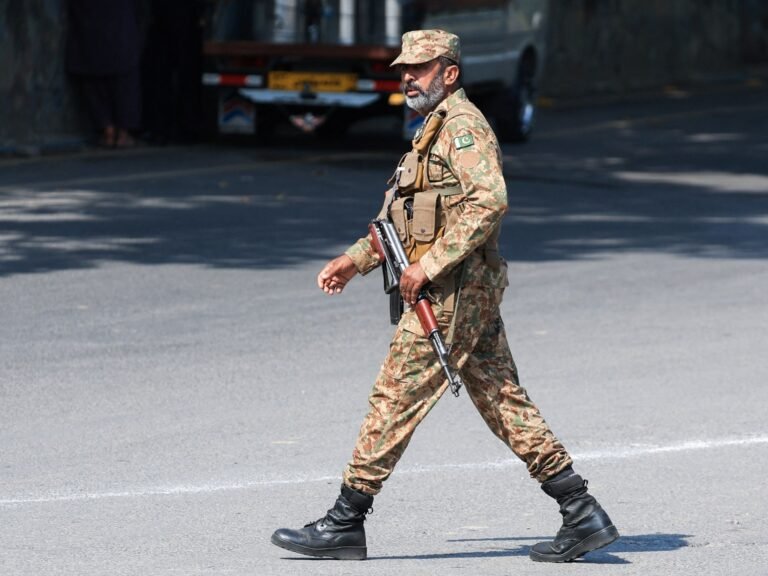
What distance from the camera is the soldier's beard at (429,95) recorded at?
17.7ft

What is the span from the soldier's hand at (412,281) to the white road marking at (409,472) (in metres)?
1.36

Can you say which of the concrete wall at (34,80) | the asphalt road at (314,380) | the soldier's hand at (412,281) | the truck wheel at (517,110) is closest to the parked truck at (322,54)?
the truck wheel at (517,110)

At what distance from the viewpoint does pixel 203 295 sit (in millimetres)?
10562

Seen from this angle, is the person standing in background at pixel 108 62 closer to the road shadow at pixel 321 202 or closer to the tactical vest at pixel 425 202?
the road shadow at pixel 321 202

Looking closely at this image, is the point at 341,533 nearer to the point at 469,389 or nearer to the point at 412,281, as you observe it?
the point at 469,389

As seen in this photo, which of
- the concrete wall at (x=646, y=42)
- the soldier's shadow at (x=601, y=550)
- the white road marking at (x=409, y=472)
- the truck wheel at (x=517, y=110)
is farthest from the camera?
the concrete wall at (x=646, y=42)

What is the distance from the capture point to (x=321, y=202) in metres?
15.1

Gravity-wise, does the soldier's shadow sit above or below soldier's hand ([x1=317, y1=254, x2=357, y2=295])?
below

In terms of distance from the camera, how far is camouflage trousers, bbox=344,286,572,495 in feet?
17.8

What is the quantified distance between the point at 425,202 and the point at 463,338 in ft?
1.43

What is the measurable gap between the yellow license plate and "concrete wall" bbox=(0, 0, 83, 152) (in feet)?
7.63

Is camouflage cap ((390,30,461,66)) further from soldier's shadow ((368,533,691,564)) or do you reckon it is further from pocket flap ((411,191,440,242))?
soldier's shadow ((368,533,691,564))

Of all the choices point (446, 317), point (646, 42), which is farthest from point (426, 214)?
point (646, 42)

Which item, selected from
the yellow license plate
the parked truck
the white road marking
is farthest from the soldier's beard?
the yellow license plate
